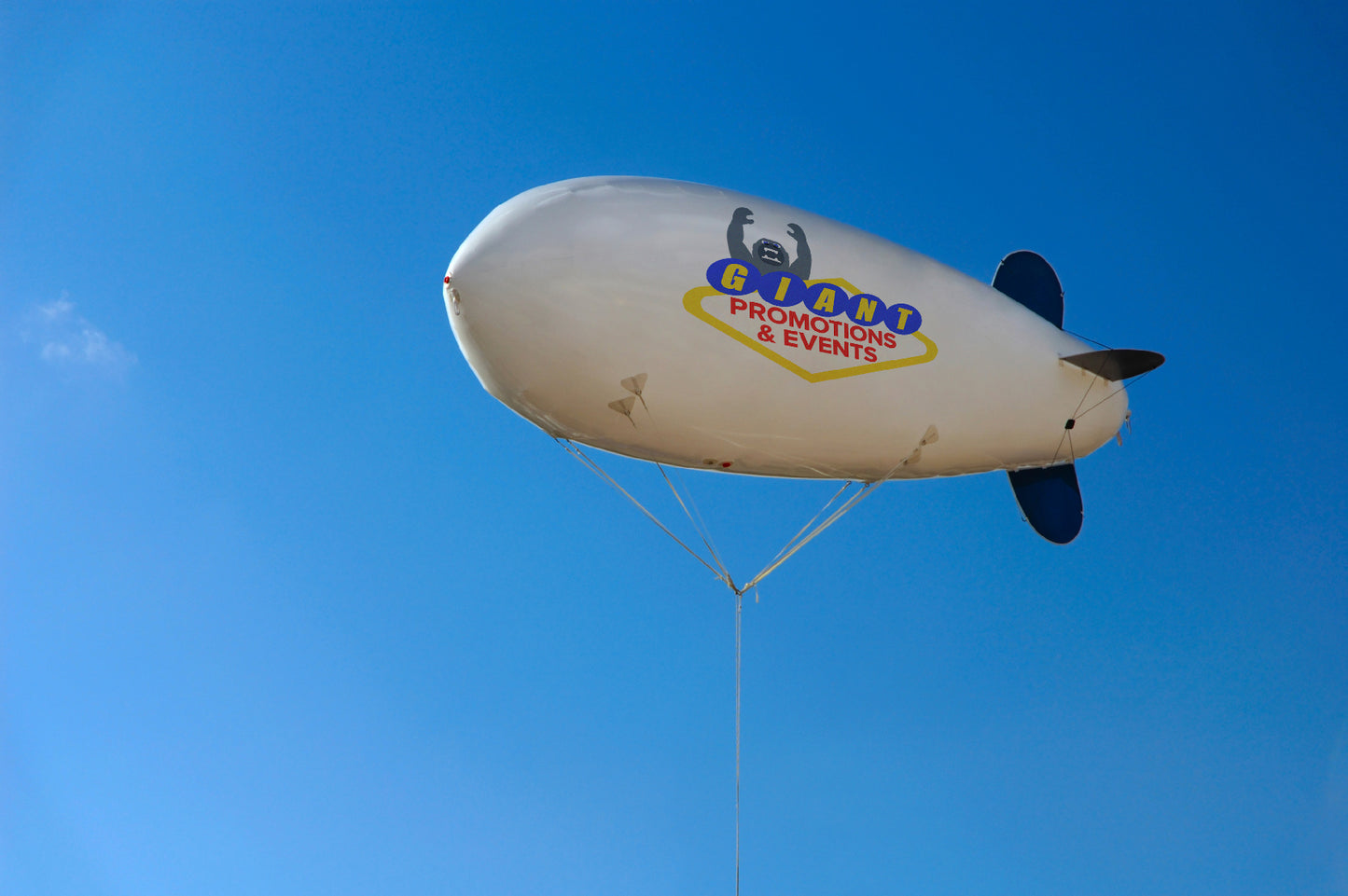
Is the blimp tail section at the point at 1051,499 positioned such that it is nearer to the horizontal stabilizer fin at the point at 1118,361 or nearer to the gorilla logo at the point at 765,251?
the horizontal stabilizer fin at the point at 1118,361

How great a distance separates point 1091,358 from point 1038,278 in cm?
289

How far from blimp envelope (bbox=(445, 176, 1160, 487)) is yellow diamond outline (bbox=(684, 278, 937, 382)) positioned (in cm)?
3

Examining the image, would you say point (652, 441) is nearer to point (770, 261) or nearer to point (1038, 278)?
point (770, 261)

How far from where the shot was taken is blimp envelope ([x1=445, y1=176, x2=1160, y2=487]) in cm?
1566

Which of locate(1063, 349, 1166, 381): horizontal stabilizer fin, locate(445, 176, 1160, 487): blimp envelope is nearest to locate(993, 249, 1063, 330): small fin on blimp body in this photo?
locate(1063, 349, 1166, 381): horizontal stabilizer fin

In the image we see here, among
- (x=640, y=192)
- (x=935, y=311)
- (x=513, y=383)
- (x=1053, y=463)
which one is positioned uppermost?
(x=640, y=192)

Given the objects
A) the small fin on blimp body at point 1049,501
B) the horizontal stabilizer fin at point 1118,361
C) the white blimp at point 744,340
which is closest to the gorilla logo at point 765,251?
the white blimp at point 744,340

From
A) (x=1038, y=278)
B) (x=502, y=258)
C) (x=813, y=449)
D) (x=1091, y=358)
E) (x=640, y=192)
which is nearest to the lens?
(x=502, y=258)

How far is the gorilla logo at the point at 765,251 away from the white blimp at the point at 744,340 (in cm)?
3

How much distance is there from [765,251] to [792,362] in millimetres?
1806

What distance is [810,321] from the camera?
17.0 meters

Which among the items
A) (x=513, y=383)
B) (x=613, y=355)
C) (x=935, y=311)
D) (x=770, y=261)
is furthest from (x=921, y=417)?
(x=513, y=383)

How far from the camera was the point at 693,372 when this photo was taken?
16.2 metres

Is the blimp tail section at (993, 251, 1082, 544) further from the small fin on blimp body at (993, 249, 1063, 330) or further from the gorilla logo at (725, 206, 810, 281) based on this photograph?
the gorilla logo at (725, 206, 810, 281)
